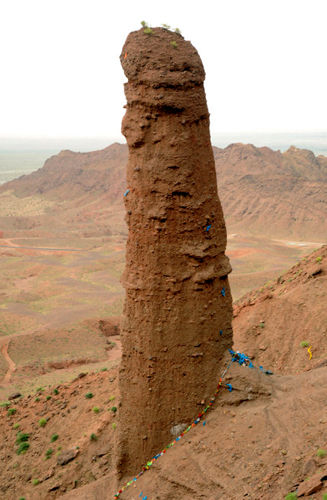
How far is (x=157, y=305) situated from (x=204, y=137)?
296 centimetres

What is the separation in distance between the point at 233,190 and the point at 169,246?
7679cm

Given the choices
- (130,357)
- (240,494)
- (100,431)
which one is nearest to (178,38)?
(130,357)

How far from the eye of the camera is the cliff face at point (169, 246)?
7.06m

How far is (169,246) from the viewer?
7277mm

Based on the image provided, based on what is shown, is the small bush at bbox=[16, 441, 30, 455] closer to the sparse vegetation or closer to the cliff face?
the cliff face

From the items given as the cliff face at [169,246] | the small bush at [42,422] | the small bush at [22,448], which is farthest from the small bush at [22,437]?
the cliff face at [169,246]

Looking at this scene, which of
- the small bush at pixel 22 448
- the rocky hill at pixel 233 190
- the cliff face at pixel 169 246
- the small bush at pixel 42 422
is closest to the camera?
the cliff face at pixel 169 246

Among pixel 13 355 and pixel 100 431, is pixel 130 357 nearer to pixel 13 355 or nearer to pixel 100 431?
pixel 100 431

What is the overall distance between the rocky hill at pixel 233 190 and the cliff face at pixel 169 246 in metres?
61.4

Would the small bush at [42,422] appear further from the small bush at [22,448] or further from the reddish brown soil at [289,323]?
the reddish brown soil at [289,323]

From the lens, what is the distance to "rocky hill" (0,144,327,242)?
2822 inches

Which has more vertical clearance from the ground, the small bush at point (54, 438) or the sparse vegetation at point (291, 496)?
the sparse vegetation at point (291, 496)

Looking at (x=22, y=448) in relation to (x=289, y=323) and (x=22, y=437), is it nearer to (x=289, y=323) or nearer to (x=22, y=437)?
(x=22, y=437)

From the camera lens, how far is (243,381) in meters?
7.43
